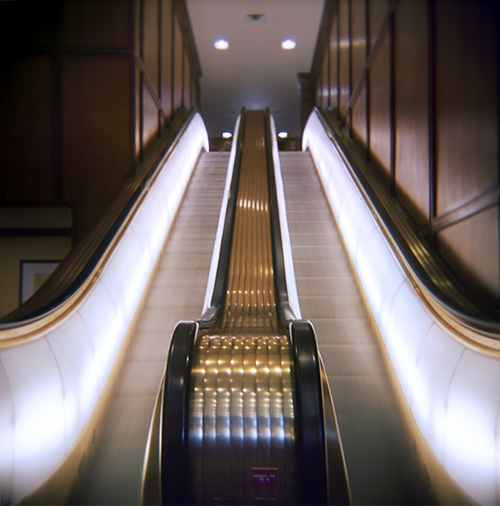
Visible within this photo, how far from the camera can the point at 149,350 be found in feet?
11.6

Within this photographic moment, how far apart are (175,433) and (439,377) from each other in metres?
1.27

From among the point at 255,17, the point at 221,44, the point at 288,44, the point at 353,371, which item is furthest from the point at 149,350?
the point at 288,44

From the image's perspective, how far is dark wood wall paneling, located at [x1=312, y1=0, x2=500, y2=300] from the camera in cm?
254

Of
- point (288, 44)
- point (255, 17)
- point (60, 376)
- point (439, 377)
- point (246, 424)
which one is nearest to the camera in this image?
point (246, 424)

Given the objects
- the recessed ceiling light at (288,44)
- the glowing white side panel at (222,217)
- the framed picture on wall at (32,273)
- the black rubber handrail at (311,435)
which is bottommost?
the black rubber handrail at (311,435)

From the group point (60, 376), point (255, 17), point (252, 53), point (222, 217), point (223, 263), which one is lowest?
point (60, 376)

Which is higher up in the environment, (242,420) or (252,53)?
(252,53)

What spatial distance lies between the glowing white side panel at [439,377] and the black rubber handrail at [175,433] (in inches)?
46.7

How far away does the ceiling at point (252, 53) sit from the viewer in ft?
29.7

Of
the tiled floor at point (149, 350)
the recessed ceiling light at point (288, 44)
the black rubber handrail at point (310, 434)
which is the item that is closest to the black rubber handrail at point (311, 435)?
the black rubber handrail at point (310, 434)

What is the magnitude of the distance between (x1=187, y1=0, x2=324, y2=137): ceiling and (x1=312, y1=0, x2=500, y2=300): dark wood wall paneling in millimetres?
4073

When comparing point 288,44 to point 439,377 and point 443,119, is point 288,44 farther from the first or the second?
point 439,377

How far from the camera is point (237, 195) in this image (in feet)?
18.0

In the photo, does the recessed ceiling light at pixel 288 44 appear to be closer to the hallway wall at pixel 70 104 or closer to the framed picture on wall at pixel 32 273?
the hallway wall at pixel 70 104
